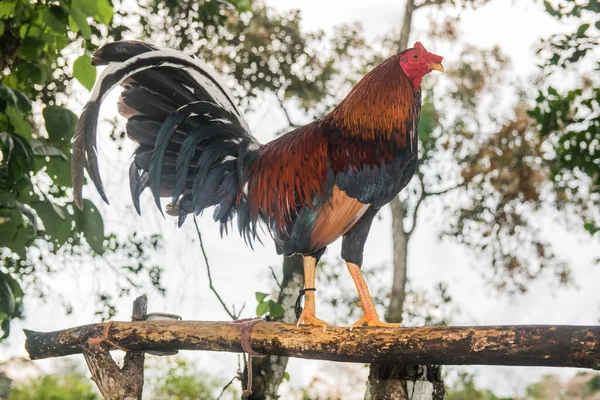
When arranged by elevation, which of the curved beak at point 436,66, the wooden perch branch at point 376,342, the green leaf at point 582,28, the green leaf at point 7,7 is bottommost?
the wooden perch branch at point 376,342

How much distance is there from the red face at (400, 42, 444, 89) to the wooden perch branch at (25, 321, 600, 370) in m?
0.92

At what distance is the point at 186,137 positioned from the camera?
2219 mm

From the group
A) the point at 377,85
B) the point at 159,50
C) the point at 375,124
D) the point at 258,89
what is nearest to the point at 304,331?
the point at 375,124

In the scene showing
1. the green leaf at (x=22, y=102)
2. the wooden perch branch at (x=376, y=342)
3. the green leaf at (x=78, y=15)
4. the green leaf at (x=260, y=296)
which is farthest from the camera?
the green leaf at (x=260, y=296)

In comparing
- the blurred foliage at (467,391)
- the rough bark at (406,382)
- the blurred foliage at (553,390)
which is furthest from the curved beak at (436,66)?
the blurred foliage at (553,390)

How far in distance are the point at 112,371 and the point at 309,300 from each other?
82cm

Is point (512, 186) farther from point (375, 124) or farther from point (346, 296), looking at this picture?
point (375, 124)

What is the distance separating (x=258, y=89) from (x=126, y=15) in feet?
5.00

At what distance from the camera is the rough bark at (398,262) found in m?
4.97

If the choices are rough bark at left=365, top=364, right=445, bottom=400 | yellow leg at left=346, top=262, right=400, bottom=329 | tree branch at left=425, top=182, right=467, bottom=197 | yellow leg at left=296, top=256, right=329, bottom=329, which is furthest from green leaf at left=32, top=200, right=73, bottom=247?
tree branch at left=425, top=182, right=467, bottom=197

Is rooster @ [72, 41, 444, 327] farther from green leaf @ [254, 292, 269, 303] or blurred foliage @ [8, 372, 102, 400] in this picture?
blurred foliage @ [8, 372, 102, 400]

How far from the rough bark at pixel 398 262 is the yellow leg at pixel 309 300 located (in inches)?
113

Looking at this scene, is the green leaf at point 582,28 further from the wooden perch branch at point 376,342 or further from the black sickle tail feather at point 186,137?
the wooden perch branch at point 376,342

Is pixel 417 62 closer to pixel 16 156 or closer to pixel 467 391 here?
pixel 16 156
